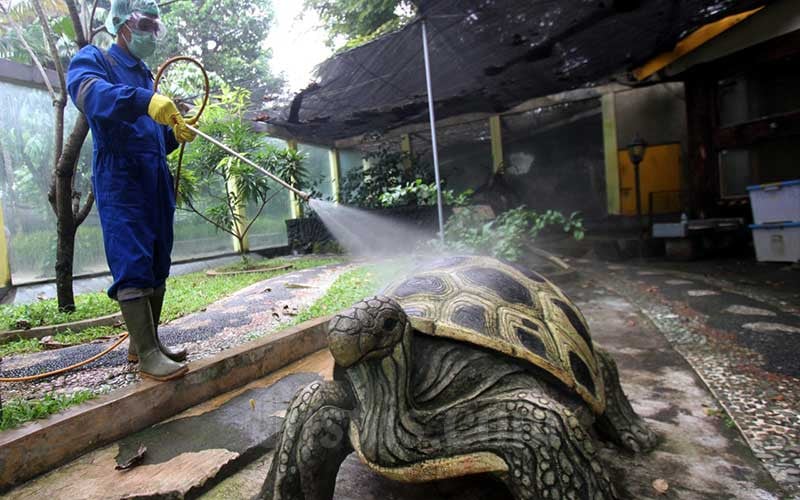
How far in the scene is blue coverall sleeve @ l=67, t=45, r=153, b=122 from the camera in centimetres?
196

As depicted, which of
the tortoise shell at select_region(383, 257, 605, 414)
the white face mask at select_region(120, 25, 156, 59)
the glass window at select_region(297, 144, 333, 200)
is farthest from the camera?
the glass window at select_region(297, 144, 333, 200)

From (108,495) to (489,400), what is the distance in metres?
1.38

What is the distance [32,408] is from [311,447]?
4.59 ft

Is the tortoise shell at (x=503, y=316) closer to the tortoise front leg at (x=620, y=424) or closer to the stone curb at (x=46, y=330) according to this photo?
the tortoise front leg at (x=620, y=424)

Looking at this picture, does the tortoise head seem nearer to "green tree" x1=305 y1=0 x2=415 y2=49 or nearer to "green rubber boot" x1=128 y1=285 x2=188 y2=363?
"green rubber boot" x1=128 y1=285 x2=188 y2=363

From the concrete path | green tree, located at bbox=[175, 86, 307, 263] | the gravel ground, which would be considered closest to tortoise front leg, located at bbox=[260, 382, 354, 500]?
the concrete path

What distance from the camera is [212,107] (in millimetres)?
7156

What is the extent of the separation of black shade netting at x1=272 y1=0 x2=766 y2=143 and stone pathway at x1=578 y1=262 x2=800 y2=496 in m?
3.35

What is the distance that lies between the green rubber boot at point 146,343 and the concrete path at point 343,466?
242mm

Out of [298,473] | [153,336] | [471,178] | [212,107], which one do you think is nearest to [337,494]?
[298,473]

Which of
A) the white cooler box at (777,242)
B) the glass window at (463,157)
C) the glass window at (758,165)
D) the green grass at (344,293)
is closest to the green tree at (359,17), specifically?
the glass window at (463,157)

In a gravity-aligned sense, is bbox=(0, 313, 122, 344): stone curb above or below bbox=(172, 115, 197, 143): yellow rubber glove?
below

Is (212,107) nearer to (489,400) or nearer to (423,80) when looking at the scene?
(423,80)

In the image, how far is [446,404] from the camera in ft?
4.55
